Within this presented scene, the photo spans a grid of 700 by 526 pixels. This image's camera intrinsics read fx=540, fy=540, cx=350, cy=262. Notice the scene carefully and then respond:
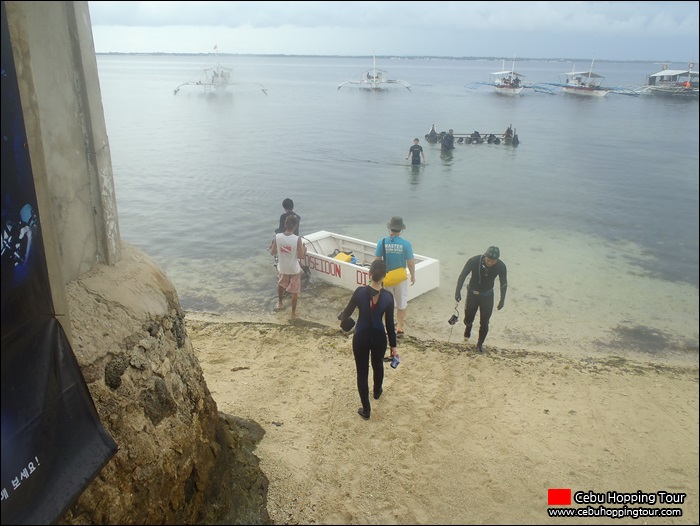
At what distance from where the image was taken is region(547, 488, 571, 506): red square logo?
495cm

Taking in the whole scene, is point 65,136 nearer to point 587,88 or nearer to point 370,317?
point 370,317

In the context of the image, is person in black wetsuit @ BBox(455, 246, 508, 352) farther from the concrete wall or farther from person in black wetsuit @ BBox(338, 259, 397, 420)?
the concrete wall

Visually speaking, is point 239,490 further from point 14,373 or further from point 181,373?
point 14,373

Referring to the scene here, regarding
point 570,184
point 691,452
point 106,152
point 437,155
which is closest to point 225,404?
point 106,152

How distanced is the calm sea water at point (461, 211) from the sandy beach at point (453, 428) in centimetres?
168

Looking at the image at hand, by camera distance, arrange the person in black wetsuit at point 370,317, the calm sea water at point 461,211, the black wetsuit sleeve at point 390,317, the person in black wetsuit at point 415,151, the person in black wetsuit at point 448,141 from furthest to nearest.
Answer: the person in black wetsuit at point 448,141, the person in black wetsuit at point 415,151, the calm sea water at point 461,211, the black wetsuit sleeve at point 390,317, the person in black wetsuit at point 370,317

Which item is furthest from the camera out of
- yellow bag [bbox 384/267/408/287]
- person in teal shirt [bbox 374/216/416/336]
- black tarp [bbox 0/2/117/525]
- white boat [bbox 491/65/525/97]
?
white boat [bbox 491/65/525/97]

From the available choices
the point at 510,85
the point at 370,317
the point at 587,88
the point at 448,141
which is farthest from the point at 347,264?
the point at 587,88

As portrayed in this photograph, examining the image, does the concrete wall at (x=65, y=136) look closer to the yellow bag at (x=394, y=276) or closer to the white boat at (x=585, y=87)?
the yellow bag at (x=394, y=276)

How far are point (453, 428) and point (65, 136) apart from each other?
192 inches

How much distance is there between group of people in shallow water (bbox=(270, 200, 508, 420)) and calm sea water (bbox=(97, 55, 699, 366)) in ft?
4.19

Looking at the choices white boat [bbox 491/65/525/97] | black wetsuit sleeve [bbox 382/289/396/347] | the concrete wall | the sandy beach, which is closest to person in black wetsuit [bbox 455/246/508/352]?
the sandy beach

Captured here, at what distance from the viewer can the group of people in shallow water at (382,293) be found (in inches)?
232

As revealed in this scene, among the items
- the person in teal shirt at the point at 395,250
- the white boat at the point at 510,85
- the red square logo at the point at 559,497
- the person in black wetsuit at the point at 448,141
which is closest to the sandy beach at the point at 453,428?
the red square logo at the point at 559,497
